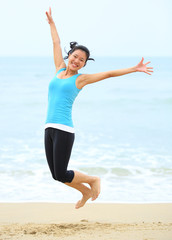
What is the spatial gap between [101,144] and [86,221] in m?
5.88

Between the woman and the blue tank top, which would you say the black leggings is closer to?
the woman

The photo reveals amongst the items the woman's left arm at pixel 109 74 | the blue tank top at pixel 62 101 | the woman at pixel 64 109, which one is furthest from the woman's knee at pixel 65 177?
the woman's left arm at pixel 109 74

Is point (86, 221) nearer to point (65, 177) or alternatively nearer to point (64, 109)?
point (65, 177)

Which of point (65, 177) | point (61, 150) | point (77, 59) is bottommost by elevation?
point (65, 177)

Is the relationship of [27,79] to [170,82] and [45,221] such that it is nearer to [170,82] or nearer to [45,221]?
[170,82]

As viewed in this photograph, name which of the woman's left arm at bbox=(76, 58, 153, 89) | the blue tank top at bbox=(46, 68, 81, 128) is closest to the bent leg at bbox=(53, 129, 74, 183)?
the blue tank top at bbox=(46, 68, 81, 128)

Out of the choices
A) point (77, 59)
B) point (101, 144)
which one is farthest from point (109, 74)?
point (101, 144)

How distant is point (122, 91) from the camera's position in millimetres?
22688

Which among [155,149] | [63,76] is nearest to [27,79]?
[155,149]

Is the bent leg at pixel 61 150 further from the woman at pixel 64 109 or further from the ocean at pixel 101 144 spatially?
the ocean at pixel 101 144

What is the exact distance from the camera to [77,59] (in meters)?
4.46

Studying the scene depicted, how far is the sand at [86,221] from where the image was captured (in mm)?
4543

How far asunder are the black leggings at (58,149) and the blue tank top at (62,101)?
0.11m

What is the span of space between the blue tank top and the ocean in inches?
107
